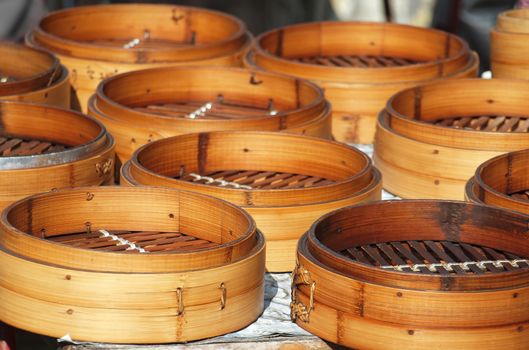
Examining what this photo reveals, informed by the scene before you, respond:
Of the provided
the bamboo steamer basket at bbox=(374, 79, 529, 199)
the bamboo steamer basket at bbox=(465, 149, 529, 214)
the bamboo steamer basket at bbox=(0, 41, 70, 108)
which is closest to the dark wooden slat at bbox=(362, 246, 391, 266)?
the bamboo steamer basket at bbox=(465, 149, 529, 214)

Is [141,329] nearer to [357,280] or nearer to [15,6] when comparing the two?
[357,280]

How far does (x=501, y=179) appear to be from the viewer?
4.67 m

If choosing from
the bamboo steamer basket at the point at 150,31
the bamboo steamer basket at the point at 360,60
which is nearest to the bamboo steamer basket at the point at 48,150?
the bamboo steamer basket at the point at 150,31

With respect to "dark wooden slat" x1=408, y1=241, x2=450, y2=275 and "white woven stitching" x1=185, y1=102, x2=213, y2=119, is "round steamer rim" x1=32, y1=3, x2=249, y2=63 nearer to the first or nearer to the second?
"white woven stitching" x1=185, y1=102, x2=213, y2=119

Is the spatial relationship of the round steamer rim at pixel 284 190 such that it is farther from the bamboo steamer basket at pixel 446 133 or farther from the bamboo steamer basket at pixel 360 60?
the bamboo steamer basket at pixel 360 60

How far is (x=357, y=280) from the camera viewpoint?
3.51m

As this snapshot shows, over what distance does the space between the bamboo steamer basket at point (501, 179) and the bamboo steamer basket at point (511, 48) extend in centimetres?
140

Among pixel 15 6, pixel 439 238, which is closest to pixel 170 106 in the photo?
pixel 15 6

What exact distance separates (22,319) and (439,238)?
1454mm

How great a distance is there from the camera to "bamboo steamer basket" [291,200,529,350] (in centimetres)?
345

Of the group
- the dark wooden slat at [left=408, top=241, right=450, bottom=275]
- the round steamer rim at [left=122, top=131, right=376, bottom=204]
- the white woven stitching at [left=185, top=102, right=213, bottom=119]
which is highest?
the round steamer rim at [left=122, top=131, right=376, bottom=204]

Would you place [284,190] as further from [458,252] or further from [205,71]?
[205,71]

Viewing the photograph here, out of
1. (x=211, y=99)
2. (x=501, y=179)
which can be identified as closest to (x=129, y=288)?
(x=501, y=179)

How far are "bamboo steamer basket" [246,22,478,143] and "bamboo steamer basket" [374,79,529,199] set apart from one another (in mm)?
245
